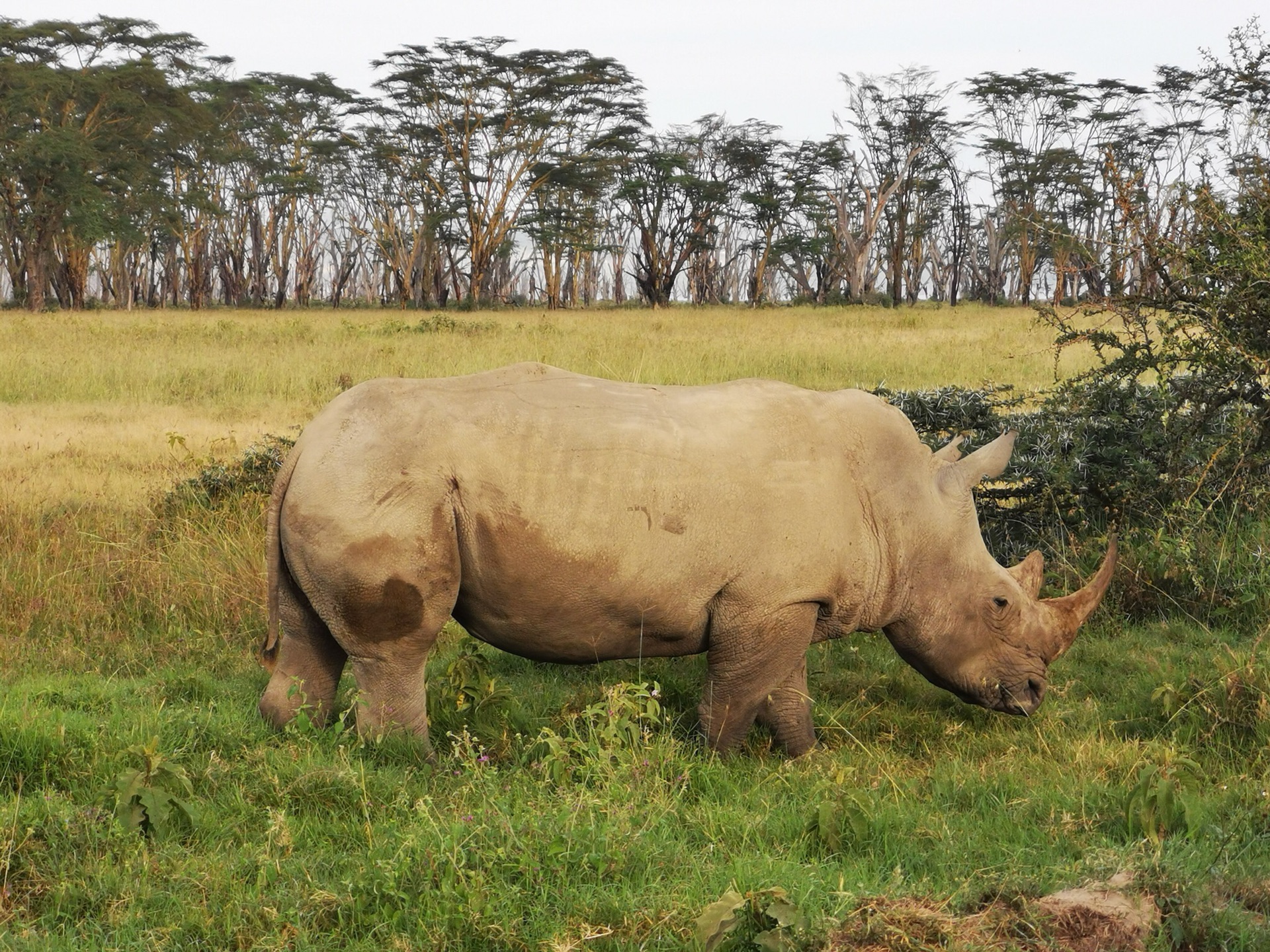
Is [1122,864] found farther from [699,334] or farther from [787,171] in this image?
[787,171]

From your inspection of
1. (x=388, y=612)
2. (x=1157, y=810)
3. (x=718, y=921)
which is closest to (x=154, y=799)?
(x=388, y=612)

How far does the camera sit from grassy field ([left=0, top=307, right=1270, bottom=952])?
3414mm

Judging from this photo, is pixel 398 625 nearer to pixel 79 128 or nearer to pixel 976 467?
pixel 976 467

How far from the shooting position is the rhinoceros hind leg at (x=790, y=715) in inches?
201

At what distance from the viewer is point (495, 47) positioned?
38344mm

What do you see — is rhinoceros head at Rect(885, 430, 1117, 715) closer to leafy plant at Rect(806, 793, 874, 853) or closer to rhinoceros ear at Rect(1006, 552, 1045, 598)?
rhinoceros ear at Rect(1006, 552, 1045, 598)

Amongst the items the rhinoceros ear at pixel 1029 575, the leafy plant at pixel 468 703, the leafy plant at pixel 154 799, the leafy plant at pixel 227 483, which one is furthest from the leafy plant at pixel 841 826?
the leafy plant at pixel 227 483

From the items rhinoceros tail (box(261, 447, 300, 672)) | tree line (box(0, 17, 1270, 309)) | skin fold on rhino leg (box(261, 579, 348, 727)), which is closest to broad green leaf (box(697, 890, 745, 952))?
skin fold on rhino leg (box(261, 579, 348, 727))

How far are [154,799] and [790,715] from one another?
2425mm

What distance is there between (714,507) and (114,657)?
10.7 feet

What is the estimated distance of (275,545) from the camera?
4.80 m

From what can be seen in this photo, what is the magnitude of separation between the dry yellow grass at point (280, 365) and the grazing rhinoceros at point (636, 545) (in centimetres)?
238

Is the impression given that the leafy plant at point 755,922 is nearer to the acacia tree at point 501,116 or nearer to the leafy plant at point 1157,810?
the leafy plant at point 1157,810

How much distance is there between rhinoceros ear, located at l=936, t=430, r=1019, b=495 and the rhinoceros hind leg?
0.99 metres
